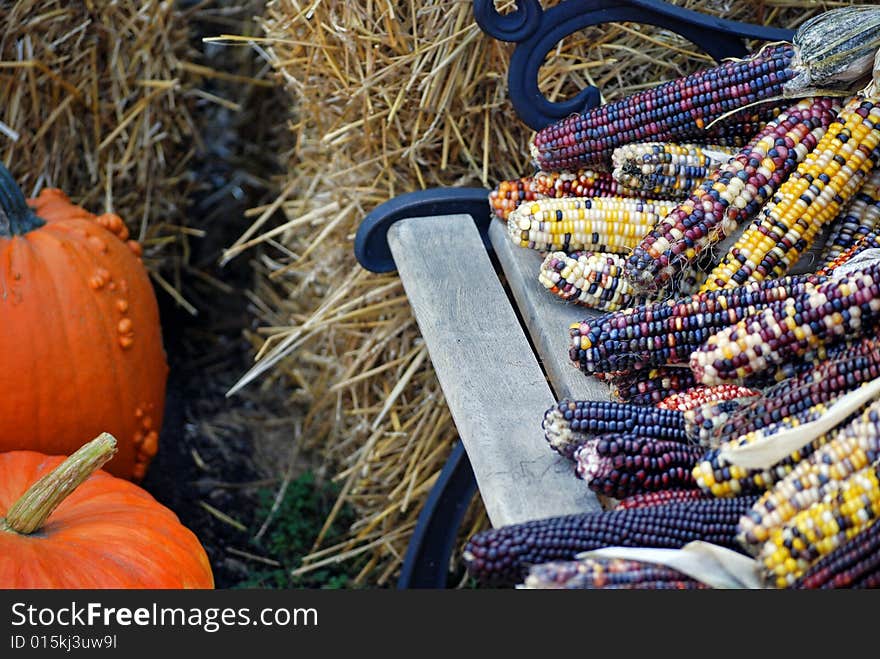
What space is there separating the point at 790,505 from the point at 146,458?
73.0 inches

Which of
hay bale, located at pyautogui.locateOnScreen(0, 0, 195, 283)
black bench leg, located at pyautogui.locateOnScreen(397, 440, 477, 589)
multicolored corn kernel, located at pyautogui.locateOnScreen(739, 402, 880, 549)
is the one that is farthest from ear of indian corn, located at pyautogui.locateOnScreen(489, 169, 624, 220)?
hay bale, located at pyautogui.locateOnScreen(0, 0, 195, 283)

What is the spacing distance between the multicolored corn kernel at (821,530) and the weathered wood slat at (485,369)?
0.29m

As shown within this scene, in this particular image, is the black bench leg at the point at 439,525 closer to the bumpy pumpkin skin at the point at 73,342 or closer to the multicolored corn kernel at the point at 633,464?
the bumpy pumpkin skin at the point at 73,342

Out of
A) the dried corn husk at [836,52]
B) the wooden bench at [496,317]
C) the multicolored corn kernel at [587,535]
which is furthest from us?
the dried corn husk at [836,52]

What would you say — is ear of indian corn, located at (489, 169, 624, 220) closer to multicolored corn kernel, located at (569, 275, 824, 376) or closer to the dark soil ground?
multicolored corn kernel, located at (569, 275, 824, 376)

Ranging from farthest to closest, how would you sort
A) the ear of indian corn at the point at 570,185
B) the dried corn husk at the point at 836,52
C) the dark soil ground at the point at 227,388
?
the dark soil ground at the point at 227,388 → the ear of indian corn at the point at 570,185 → the dried corn husk at the point at 836,52

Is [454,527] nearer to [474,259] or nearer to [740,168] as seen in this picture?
[474,259]

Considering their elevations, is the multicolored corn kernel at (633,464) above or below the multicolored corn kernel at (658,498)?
above

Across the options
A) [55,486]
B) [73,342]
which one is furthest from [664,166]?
[73,342]

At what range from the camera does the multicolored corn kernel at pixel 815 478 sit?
1.32 m

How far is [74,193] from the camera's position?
3219 millimetres

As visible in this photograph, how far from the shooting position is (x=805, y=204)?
5.85ft

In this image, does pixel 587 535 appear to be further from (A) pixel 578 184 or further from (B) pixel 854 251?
(A) pixel 578 184

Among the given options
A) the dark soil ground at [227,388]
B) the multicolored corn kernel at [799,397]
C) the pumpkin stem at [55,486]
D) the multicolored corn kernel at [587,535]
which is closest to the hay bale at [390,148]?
the dark soil ground at [227,388]
